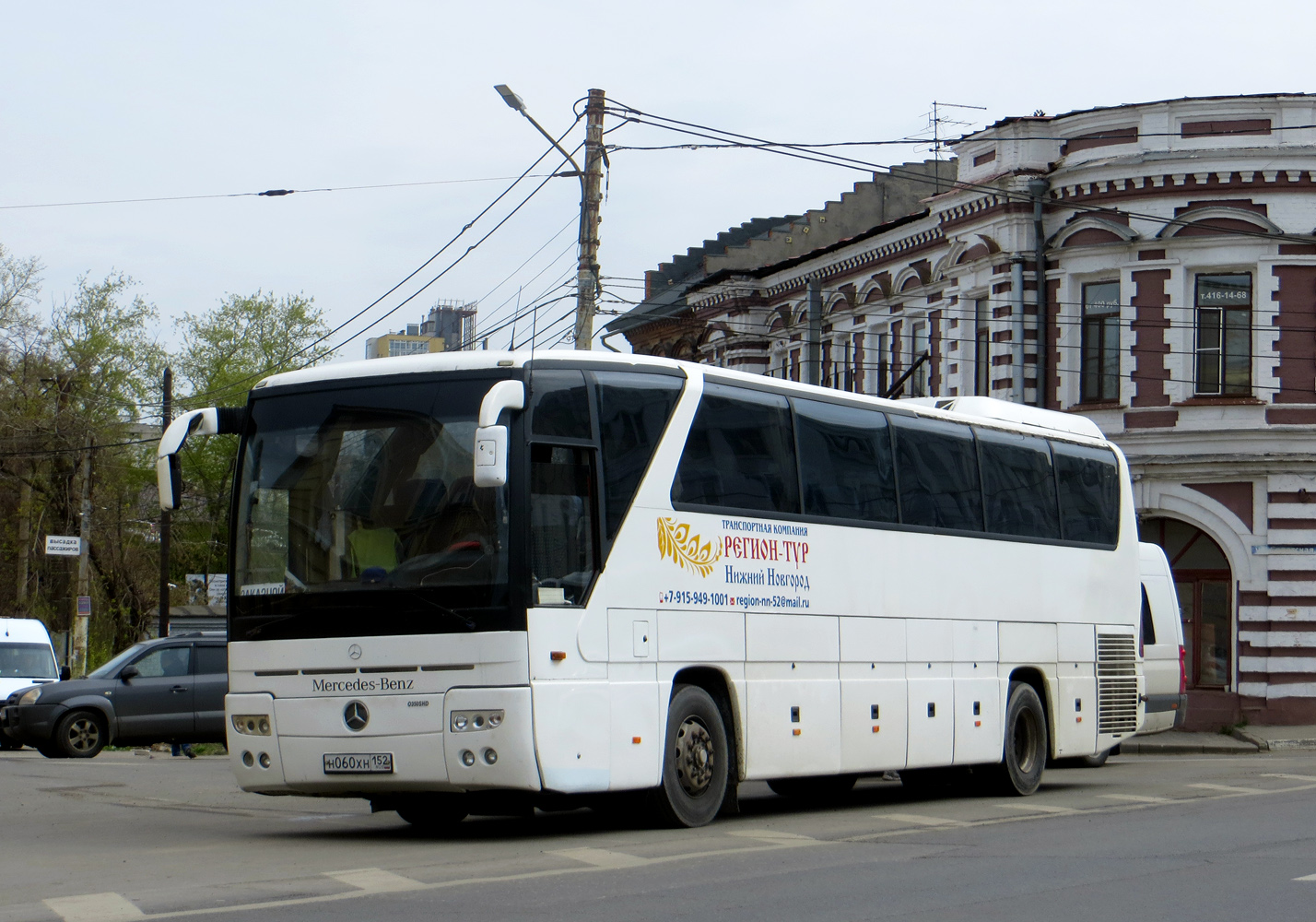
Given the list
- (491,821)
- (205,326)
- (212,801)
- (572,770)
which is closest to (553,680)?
(572,770)

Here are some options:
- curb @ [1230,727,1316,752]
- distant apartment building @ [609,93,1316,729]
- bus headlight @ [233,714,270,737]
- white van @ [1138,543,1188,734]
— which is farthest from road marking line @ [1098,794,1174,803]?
distant apartment building @ [609,93,1316,729]

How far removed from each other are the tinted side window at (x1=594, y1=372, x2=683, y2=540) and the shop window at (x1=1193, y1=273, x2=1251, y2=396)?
825 inches

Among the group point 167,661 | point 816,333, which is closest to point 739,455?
point 167,661

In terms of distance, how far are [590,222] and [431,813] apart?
1158 cm

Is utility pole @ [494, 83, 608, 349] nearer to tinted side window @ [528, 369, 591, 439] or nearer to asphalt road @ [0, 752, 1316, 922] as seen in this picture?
asphalt road @ [0, 752, 1316, 922]

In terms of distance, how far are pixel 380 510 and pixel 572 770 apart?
219 cm

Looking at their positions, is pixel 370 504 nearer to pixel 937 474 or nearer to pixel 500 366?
pixel 500 366

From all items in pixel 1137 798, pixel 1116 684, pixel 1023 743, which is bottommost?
pixel 1137 798

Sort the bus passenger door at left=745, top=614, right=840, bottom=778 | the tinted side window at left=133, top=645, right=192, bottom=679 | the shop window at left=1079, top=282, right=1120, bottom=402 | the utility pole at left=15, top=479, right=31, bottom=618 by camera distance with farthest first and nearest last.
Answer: the utility pole at left=15, top=479, right=31, bottom=618
the shop window at left=1079, top=282, right=1120, bottom=402
the tinted side window at left=133, top=645, right=192, bottom=679
the bus passenger door at left=745, top=614, right=840, bottom=778

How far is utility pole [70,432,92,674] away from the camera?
144ft

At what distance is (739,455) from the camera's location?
13586mm

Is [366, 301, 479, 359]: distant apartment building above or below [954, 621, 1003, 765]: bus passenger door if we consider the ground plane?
above

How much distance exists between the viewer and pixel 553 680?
11719mm

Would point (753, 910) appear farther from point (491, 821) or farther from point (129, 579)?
point (129, 579)
